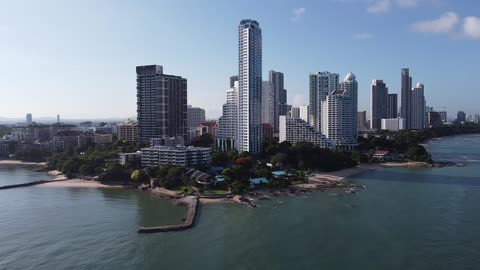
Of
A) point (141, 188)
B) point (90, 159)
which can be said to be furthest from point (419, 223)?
point (90, 159)

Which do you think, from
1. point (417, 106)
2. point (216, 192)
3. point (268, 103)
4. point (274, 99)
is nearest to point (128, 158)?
point (216, 192)

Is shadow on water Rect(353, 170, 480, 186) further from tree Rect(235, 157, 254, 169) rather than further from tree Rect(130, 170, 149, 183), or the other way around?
tree Rect(130, 170, 149, 183)

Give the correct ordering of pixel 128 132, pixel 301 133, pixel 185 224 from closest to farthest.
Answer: pixel 185 224
pixel 301 133
pixel 128 132

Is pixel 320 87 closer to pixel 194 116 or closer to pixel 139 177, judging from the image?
pixel 194 116

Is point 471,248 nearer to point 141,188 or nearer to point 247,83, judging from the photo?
point 141,188

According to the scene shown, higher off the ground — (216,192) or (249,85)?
Result: (249,85)

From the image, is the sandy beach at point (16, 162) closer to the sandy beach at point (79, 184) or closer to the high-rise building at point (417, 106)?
the sandy beach at point (79, 184)

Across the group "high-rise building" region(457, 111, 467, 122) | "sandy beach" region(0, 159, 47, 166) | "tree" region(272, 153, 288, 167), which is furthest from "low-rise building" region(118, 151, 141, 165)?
"high-rise building" region(457, 111, 467, 122)
